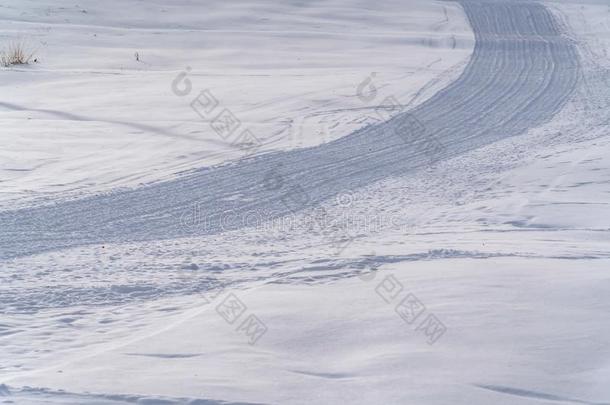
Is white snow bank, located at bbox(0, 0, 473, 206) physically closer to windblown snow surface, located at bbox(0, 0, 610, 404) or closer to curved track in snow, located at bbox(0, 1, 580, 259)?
windblown snow surface, located at bbox(0, 0, 610, 404)

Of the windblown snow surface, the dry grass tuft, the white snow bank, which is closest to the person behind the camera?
the windblown snow surface

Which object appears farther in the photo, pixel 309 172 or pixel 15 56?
pixel 15 56

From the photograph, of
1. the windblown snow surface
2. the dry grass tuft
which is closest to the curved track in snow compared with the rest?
the windblown snow surface

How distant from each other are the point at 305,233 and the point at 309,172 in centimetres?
240

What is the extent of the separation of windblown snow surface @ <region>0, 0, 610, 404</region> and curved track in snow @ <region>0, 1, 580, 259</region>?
4cm

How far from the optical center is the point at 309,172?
11.7 m

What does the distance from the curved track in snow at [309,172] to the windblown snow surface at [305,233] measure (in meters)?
0.04

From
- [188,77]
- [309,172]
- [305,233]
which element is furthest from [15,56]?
[305,233]

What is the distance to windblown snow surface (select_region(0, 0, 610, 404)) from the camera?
6.05m

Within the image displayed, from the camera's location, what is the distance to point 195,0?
31.0 meters

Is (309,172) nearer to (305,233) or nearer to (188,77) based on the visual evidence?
(305,233)

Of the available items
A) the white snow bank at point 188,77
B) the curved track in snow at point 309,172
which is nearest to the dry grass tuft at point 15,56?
the white snow bank at point 188,77

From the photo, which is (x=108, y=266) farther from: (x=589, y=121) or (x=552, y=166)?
(x=589, y=121)

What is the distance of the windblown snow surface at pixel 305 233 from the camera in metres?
A: 6.05
